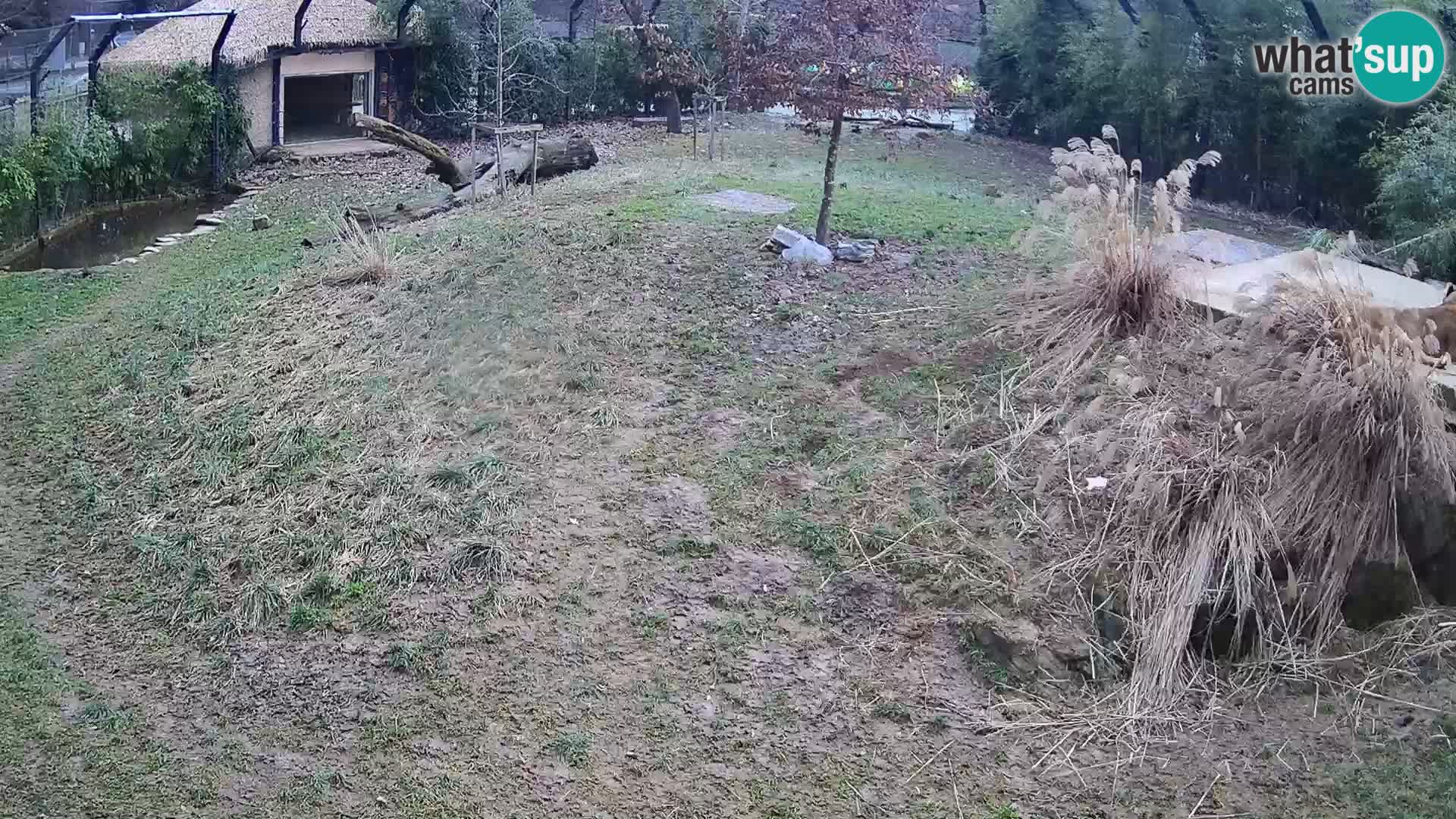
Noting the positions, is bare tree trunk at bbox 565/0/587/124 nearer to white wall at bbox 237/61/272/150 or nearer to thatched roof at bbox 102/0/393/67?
thatched roof at bbox 102/0/393/67

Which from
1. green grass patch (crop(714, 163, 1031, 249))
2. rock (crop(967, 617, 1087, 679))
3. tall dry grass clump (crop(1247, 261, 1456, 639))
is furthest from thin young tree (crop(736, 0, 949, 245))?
rock (crop(967, 617, 1087, 679))

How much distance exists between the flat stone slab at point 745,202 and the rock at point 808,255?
5.26 ft

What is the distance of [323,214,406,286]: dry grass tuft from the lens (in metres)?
7.62

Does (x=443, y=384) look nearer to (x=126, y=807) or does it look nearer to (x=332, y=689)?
(x=332, y=689)

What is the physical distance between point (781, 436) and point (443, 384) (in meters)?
1.83

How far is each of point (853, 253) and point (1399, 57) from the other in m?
6.07

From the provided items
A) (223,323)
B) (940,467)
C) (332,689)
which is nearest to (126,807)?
(332,689)

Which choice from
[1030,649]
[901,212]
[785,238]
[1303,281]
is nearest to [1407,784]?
[1030,649]

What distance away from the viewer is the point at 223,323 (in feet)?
24.2

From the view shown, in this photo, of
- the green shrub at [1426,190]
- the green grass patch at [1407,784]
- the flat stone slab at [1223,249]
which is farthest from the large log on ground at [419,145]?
the green grass patch at [1407,784]

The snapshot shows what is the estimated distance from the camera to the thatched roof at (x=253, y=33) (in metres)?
14.8

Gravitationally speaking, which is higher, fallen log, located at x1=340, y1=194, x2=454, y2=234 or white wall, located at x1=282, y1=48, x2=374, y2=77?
white wall, located at x1=282, y1=48, x2=374, y2=77

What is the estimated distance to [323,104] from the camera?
1841cm

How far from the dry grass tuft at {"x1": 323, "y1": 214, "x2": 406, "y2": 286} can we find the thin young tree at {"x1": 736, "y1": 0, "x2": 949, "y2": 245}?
105 inches
